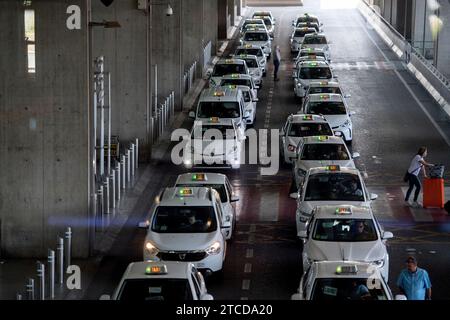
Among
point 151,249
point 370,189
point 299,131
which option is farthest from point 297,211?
point 299,131

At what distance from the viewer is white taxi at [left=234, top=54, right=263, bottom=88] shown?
52.3 meters

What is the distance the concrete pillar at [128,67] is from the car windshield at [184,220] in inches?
527

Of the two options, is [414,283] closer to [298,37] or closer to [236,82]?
[236,82]

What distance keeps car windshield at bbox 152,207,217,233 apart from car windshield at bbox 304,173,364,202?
10.6 feet

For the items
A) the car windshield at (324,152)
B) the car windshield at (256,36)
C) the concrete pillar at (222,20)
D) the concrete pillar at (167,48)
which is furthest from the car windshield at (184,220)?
the concrete pillar at (222,20)

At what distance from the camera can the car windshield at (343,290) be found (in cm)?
1761

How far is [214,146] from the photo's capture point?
1337 inches

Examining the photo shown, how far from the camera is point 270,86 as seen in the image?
178 feet

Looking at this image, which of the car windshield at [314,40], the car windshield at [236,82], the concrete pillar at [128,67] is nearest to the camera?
the concrete pillar at [128,67]

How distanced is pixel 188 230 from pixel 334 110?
16857mm

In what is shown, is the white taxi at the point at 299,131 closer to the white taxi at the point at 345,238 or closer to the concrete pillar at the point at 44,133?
the concrete pillar at the point at 44,133

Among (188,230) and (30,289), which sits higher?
(188,230)

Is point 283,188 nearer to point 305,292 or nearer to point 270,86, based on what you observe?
point 305,292
